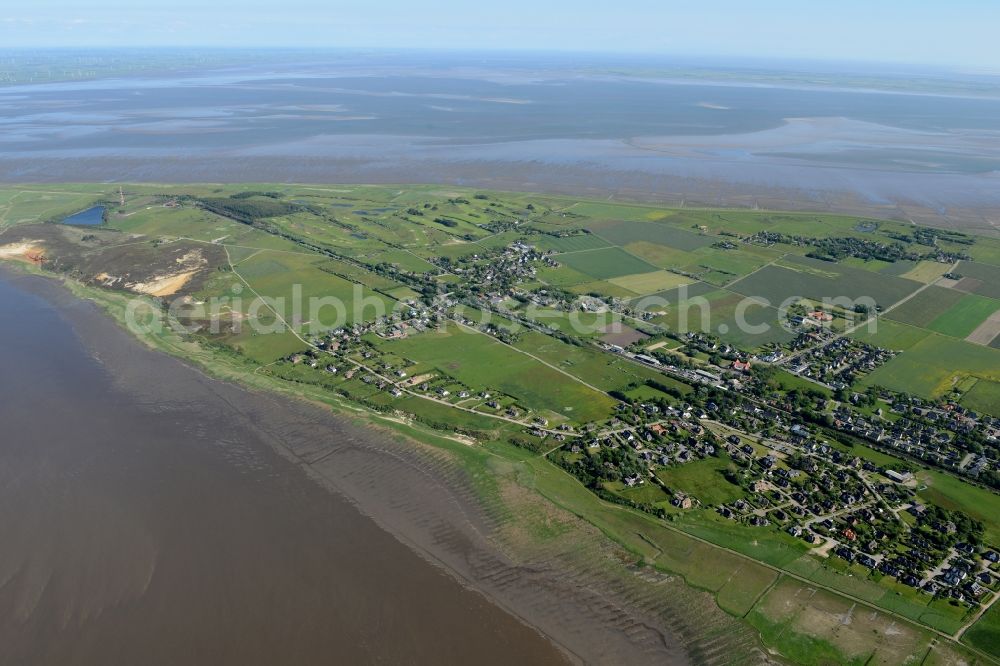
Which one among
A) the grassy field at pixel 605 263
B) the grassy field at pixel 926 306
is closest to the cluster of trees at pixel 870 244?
the grassy field at pixel 926 306

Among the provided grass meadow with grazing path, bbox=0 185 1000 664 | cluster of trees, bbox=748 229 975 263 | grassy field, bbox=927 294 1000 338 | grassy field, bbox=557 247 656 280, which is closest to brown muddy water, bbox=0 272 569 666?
grass meadow with grazing path, bbox=0 185 1000 664

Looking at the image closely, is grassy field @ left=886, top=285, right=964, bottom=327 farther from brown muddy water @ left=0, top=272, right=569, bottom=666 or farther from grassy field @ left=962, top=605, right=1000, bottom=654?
brown muddy water @ left=0, top=272, right=569, bottom=666

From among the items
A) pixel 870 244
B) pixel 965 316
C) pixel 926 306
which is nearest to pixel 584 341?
pixel 926 306

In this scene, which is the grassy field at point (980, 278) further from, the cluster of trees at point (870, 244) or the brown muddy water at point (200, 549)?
the brown muddy water at point (200, 549)

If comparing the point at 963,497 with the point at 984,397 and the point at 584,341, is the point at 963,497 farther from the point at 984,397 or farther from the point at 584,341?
the point at 584,341

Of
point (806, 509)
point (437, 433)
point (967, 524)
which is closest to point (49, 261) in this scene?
point (437, 433)

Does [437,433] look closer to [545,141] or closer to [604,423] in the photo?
[604,423]

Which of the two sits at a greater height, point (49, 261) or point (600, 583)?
point (49, 261)
